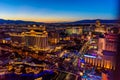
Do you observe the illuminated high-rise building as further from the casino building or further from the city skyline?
the city skyline

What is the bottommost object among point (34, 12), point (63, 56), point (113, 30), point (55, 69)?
point (55, 69)

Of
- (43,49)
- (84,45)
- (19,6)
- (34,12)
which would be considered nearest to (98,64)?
(84,45)

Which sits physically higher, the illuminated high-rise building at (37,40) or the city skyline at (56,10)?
the city skyline at (56,10)

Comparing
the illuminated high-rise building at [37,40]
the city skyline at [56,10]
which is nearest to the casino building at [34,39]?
the illuminated high-rise building at [37,40]

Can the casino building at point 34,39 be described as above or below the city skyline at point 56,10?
below

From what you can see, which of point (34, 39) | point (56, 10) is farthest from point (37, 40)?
point (56, 10)

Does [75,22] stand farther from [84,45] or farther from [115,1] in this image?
[115,1]

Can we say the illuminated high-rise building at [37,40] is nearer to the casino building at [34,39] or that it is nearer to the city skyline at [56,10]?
the casino building at [34,39]

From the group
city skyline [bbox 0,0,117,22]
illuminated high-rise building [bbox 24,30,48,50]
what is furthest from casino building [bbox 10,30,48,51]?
city skyline [bbox 0,0,117,22]
